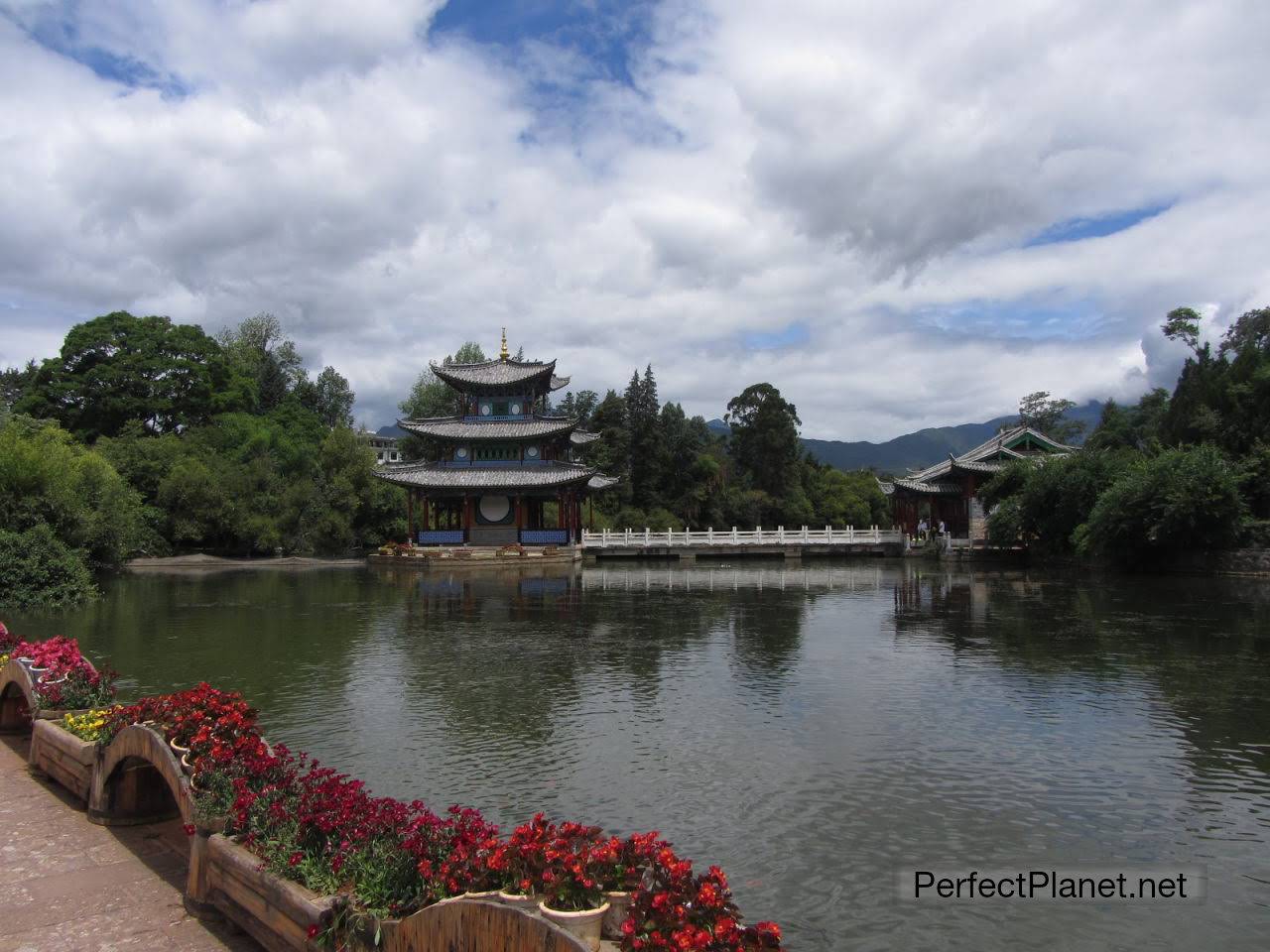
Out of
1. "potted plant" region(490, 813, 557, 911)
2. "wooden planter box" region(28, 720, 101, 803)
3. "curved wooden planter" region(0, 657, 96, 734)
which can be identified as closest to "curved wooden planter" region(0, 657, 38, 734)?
"curved wooden planter" region(0, 657, 96, 734)

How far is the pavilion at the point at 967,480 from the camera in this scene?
1724 inches

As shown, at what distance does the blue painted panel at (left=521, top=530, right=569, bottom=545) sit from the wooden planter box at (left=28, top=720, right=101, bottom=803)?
33.9 m

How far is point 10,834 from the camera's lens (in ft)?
22.1

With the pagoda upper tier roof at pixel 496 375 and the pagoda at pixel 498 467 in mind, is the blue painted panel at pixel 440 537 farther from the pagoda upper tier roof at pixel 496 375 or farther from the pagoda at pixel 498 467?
A: the pagoda upper tier roof at pixel 496 375

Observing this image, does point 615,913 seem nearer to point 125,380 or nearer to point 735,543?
point 735,543

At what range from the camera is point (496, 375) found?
4591cm

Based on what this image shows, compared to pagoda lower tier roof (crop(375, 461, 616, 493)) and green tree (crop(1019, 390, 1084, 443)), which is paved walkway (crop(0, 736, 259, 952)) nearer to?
pagoda lower tier roof (crop(375, 461, 616, 493))

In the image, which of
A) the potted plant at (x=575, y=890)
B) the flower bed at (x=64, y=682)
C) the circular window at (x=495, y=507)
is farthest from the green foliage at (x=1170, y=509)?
the flower bed at (x=64, y=682)

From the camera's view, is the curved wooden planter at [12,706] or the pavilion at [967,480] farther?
the pavilion at [967,480]

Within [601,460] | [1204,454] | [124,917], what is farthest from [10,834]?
[601,460]

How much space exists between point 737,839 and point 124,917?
4252 mm

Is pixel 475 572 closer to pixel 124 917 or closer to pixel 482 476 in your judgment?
pixel 482 476

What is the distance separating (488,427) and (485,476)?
3.22 meters

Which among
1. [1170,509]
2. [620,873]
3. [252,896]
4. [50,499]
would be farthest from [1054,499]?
[252,896]
